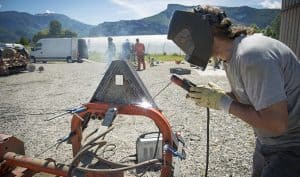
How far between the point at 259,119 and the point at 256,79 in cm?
26

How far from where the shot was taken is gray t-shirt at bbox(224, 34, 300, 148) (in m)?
1.72

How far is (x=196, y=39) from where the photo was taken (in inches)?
87.6

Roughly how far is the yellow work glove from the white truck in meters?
28.6

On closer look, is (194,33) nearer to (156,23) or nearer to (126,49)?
(126,49)

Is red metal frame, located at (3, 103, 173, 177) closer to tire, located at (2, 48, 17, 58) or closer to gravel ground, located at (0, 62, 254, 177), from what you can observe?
gravel ground, located at (0, 62, 254, 177)

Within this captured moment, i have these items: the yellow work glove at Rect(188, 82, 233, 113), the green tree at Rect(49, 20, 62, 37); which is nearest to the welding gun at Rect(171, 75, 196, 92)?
the yellow work glove at Rect(188, 82, 233, 113)

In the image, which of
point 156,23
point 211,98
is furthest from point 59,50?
point 156,23

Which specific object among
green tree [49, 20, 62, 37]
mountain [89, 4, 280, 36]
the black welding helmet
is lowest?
the black welding helmet

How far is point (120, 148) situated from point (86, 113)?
73.8 inches

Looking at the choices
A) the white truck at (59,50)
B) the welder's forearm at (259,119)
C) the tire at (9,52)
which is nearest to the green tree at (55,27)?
the white truck at (59,50)

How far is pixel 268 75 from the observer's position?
1.71 meters

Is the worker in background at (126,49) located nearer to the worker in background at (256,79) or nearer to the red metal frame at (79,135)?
the red metal frame at (79,135)

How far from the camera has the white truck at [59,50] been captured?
29.7 m

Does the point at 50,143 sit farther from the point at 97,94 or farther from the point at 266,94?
the point at 266,94
